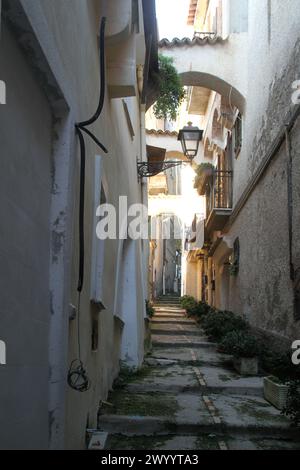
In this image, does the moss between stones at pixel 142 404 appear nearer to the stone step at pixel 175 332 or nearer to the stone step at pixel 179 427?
the stone step at pixel 179 427

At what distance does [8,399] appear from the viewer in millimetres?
2664

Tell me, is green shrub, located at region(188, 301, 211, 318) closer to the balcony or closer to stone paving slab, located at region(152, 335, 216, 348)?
the balcony

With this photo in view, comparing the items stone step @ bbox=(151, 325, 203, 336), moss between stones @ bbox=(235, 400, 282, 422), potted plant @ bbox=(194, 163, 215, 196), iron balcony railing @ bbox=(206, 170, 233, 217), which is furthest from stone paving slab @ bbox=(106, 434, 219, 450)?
potted plant @ bbox=(194, 163, 215, 196)

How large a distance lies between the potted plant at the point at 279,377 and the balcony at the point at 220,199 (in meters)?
7.40

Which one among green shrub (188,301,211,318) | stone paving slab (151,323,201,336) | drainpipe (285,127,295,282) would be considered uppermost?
drainpipe (285,127,295,282)

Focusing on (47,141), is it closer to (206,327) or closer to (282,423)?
(282,423)

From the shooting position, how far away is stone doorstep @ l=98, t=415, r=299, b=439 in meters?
5.63

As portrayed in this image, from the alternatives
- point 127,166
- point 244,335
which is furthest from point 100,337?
point 244,335

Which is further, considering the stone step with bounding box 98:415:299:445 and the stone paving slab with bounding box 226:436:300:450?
the stone step with bounding box 98:415:299:445

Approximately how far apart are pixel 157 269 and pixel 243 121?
86.3ft

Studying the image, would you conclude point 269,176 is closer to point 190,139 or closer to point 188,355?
point 190,139

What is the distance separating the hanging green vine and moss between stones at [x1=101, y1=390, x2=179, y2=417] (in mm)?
6439

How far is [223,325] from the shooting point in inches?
473

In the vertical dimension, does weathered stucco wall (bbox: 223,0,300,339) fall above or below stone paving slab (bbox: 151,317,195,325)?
above
